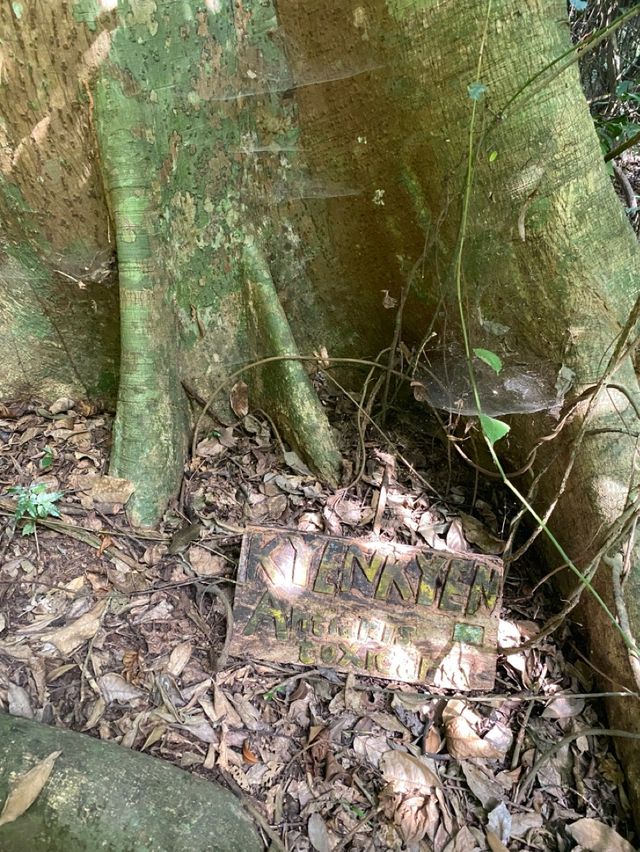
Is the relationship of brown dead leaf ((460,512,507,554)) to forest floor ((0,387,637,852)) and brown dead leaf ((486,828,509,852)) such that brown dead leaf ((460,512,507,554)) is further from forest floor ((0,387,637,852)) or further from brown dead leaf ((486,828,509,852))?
brown dead leaf ((486,828,509,852))

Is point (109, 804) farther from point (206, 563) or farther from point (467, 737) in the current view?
point (467, 737)

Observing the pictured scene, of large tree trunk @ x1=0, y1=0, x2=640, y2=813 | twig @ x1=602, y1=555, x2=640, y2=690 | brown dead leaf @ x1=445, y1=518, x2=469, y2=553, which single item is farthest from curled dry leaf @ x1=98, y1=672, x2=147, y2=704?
twig @ x1=602, y1=555, x2=640, y2=690

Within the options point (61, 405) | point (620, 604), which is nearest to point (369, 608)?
point (620, 604)

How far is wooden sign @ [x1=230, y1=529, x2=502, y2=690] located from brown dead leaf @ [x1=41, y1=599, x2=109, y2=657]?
0.52m

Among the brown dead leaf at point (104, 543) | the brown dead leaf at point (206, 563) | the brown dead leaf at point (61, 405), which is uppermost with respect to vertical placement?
the brown dead leaf at point (61, 405)

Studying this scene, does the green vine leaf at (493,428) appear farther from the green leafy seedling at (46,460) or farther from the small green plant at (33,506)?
the green leafy seedling at (46,460)

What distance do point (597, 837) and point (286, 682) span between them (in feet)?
3.73

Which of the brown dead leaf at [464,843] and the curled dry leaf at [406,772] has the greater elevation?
the curled dry leaf at [406,772]

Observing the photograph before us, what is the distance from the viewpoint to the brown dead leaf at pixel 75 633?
2.24m

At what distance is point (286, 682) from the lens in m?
2.28

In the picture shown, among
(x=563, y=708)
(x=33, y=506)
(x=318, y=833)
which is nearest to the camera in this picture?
(x=318, y=833)

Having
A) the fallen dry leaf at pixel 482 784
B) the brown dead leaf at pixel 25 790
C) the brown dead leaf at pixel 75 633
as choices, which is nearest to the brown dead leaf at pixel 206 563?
the brown dead leaf at pixel 75 633

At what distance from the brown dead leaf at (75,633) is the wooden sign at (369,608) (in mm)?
522

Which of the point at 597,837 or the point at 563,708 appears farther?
the point at 563,708
